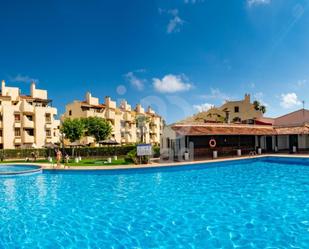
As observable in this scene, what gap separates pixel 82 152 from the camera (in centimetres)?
3094

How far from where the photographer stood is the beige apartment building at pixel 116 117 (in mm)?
50781

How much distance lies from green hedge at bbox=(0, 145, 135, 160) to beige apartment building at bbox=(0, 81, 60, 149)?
476 cm

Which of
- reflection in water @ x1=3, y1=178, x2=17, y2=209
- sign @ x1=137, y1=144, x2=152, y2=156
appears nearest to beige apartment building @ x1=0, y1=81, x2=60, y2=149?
reflection in water @ x1=3, y1=178, x2=17, y2=209

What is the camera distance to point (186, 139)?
1036 inches

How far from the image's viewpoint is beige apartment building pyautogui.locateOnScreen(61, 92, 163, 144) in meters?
50.8

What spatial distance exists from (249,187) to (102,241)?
941 centimetres

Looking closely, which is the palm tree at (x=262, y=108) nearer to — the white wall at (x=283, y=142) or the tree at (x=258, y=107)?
the tree at (x=258, y=107)

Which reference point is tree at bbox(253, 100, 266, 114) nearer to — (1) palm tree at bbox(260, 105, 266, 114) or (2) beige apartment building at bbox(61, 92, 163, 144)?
(1) palm tree at bbox(260, 105, 266, 114)

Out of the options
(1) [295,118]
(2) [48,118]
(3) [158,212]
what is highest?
(2) [48,118]

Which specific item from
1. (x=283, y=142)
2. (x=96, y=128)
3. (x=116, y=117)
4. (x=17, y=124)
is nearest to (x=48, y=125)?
(x=17, y=124)

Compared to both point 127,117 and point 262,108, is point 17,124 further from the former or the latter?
point 262,108

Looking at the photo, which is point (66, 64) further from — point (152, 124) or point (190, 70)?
point (152, 124)

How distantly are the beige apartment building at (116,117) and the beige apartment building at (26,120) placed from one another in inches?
172

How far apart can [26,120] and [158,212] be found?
124 ft
